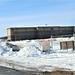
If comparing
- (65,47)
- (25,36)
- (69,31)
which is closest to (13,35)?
(25,36)

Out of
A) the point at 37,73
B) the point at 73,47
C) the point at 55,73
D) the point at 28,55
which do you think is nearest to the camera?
the point at 55,73

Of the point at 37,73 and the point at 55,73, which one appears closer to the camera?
the point at 55,73

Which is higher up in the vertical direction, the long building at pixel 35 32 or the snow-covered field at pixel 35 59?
the snow-covered field at pixel 35 59

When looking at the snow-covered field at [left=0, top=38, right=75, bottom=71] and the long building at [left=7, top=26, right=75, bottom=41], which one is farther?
the long building at [left=7, top=26, right=75, bottom=41]

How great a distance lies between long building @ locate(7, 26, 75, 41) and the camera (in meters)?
126

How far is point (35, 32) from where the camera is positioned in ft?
427

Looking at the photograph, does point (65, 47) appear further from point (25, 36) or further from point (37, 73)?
point (25, 36)

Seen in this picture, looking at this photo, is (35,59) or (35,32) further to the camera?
(35,32)

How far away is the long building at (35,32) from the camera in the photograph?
413 ft

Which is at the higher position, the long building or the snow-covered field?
the snow-covered field

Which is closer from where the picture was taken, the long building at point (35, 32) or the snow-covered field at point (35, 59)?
the snow-covered field at point (35, 59)

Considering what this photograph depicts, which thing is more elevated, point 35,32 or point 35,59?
point 35,59

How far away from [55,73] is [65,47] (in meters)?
19.9

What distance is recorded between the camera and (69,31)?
13400 centimetres
